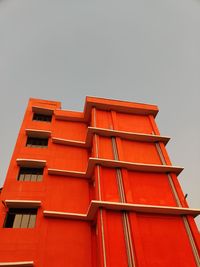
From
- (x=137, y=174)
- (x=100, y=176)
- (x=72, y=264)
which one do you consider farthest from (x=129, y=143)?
(x=72, y=264)

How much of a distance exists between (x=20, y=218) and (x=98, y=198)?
505 centimetres

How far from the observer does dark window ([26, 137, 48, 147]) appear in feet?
62.2

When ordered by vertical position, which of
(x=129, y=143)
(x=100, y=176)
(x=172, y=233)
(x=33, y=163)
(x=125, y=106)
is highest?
(x=125, y=106)

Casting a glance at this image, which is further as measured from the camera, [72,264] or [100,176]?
[100,176]

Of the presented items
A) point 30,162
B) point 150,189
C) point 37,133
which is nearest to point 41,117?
point 37,133

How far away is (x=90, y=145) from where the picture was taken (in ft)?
62.6

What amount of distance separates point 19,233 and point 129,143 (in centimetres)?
962

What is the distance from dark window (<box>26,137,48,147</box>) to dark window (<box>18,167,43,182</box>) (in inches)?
98.7

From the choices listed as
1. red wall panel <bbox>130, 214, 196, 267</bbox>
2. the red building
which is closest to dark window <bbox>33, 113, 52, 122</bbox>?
the red building

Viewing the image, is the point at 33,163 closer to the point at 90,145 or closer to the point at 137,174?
the point at 90,145

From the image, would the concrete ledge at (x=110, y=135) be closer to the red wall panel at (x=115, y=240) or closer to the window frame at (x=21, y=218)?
the window frame at (x=21, y=218)

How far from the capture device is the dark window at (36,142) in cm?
1897

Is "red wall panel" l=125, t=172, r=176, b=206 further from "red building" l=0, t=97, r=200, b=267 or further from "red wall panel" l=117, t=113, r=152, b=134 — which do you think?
"red wall panel" l=117, t=113, r=152, b=134

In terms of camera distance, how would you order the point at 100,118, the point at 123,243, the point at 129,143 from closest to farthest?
1. the point at 123,243
2. the point at 129,143
3. the point at 100,118
